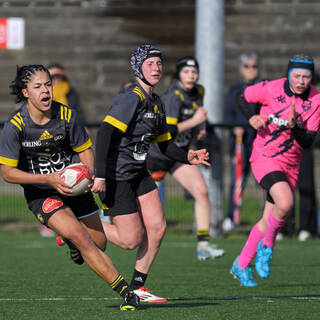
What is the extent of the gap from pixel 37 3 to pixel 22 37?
0.79m

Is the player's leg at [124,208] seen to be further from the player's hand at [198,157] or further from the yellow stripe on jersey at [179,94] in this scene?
the yellow stripe on jersey at [179,94]

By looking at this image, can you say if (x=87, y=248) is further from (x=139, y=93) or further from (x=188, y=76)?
(x=188, y=76)

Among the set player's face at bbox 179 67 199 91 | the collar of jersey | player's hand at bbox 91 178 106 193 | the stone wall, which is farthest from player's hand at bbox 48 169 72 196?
the stone wall

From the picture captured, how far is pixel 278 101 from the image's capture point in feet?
25.5

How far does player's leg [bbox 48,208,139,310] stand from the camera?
6020mm

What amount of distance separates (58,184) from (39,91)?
2.43 ft

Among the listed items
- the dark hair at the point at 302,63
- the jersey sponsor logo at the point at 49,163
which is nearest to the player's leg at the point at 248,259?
the dark hair at the point at 302,63

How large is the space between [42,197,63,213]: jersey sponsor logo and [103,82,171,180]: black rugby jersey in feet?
2.79

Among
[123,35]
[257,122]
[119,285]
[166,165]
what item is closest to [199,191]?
[166,165]

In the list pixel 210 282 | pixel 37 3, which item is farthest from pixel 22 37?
pixel 210 282

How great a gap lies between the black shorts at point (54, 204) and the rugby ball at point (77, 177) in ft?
0.69

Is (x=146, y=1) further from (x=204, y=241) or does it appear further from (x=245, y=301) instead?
(x=245, y=301)

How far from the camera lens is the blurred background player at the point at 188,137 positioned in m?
9.91

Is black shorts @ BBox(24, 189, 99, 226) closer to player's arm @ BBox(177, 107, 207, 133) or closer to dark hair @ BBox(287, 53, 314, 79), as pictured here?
dark hair @ BBox(287, 53, 314, 79)
